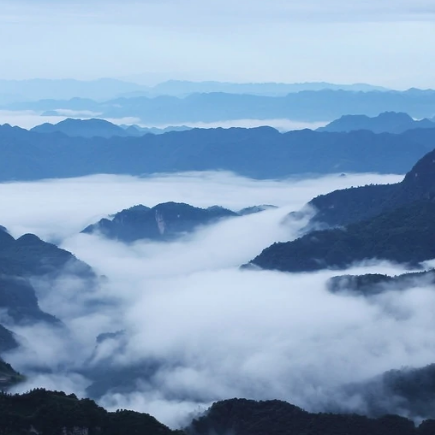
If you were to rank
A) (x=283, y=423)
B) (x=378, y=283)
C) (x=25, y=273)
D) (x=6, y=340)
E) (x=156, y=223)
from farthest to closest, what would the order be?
(x=156, y=223), (x=25, y=273), (x=378, y=283), (x=6, y=340), (x=283, y=423)

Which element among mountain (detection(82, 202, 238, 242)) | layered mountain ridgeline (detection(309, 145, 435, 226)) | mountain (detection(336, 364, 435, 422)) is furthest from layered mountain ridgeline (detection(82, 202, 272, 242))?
mountain (detection(336, 364, 435, 422))

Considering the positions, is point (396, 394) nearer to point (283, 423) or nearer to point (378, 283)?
point (283, 423)

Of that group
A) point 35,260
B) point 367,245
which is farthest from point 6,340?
point 367,245

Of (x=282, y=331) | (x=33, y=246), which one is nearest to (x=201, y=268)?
(x=33, y=246)

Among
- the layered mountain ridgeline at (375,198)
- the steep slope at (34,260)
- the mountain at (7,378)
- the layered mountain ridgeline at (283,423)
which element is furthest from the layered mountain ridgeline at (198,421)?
the layered mountain ridgeline at (375,198)

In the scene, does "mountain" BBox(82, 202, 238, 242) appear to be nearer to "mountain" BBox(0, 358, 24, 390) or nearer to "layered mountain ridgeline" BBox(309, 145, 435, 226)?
"layered mountain ridgeline" BBox(309, 145, 435, 226)

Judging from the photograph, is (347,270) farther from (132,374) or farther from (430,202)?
(132,374)
